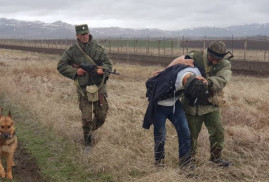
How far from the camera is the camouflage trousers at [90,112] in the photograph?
6082 mm

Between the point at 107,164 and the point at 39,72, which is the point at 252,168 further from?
the point at 39,72

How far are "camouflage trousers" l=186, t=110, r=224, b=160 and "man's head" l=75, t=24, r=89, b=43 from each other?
237 cm

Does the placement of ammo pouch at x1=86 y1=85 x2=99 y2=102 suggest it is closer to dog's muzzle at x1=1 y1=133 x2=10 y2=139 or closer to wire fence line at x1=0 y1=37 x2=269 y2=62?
dog's muzzle at x1=1 y1=133 x2=10 y2=139

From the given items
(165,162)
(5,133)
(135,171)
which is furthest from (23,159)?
(165,162)

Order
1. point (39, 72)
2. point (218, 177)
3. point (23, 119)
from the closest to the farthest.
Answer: point (218, 177) < point (23, 119) < point (39, 72)

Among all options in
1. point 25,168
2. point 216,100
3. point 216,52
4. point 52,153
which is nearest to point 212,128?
point 216,100

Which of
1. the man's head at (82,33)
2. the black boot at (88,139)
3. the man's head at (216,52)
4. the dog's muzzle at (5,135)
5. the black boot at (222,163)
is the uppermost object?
the man's head at (82,33)

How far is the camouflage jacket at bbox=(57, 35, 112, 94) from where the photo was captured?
20.0 feet

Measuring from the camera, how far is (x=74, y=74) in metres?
6.04

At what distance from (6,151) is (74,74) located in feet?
5.90

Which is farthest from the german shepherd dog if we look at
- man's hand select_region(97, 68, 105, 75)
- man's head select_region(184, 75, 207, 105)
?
man's head select_region(184, 75, 207, 105)

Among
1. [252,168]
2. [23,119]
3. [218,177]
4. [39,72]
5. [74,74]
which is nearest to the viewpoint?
[218,177]

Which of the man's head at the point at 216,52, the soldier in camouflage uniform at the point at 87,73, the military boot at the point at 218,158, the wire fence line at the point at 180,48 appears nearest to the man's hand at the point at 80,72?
the soldier in camouflage uniform at the point at 87,73

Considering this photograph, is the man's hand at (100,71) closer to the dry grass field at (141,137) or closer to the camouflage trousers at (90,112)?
the camouflage trousers at (90,112)
